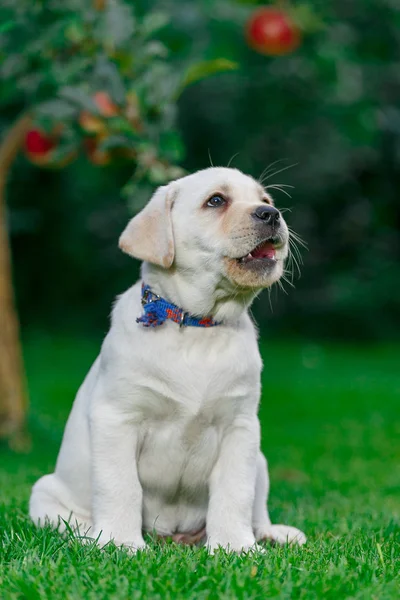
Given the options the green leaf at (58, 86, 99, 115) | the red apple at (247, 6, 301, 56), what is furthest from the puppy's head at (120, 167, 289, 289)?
the red apple at (247, 6, 301, 56)

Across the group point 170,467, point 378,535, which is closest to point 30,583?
point 170,467

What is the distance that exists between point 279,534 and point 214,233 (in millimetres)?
1248

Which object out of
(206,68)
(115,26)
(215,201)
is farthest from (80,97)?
(215,201)

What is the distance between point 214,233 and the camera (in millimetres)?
3664

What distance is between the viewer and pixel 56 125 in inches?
240

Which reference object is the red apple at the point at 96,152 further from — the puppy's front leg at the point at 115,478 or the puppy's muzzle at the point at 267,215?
the puppy's front leg at the point at 115,478

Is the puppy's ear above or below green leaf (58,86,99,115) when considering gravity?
below

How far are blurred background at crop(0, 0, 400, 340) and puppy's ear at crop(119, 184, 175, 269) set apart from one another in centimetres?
146

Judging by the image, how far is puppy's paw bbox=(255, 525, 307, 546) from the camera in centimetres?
380

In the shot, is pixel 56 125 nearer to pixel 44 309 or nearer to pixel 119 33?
pixel 119 33

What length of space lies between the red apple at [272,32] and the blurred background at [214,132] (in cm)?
3

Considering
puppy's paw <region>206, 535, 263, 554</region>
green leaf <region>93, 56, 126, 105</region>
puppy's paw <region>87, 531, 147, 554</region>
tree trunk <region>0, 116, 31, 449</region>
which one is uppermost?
green leaf <region>93, 56, 126, 105</region>

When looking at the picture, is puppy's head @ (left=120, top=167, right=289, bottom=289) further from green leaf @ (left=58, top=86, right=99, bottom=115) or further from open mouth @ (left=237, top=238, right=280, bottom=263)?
green leaf @ (left=58, top=86, right=99, bottom=115)

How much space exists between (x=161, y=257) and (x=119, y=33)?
2.30 m
